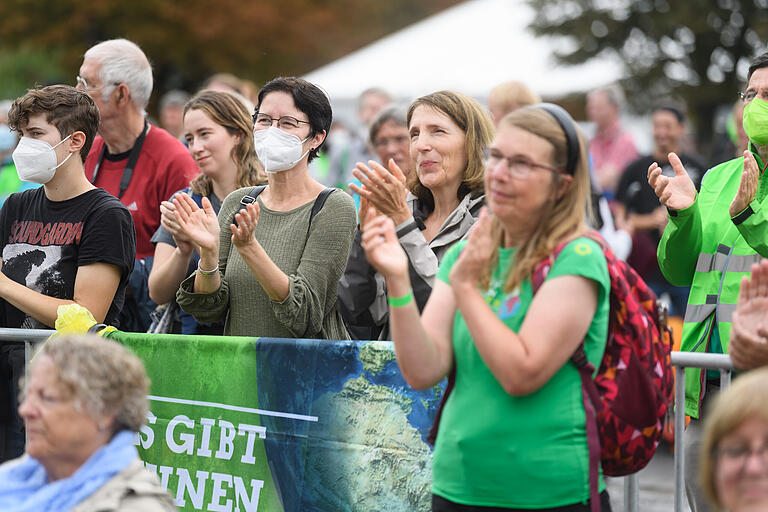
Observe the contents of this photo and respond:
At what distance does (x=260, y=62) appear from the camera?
1284 inches

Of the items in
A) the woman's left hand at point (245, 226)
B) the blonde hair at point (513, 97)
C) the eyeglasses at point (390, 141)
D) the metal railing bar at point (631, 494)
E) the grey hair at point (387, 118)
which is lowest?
the metal railing bar at point (631, 494)

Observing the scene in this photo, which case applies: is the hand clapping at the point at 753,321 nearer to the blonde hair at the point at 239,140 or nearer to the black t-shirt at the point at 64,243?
the black t-shirt at the point at 64,243

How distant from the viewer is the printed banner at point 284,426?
4309 mm

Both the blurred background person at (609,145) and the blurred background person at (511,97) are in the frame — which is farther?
the blurred background person at (609,145)

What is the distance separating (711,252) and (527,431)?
5.91 ft

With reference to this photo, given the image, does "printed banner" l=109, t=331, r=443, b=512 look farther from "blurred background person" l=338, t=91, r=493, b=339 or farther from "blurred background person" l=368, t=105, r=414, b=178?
"blurred background person" l=368, t=105, r=414, b=178

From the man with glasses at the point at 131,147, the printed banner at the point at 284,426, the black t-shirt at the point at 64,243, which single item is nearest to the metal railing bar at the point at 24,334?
the black t-shirt at the point at 64,243

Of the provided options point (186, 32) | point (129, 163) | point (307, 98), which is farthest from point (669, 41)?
point (307, 98)

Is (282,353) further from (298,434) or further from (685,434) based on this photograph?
(685,434)

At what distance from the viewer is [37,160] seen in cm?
528

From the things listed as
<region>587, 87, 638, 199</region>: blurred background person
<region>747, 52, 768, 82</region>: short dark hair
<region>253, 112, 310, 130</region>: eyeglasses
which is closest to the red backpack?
<region>747, 52, 768, 82</region>: short dark hair

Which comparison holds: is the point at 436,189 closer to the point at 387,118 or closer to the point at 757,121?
the point at 757,121

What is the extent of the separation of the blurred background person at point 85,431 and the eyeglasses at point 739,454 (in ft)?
5.20

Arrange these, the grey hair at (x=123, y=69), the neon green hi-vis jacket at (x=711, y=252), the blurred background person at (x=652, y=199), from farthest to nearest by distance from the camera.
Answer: the blurred background person at (x=652, y=199) < the grey hair at (x=123, y=69) < the neon green hi-vis jacket at (x=711, y=252)
